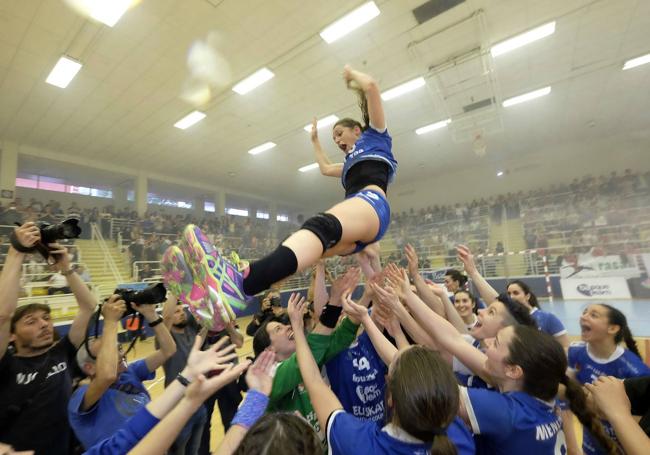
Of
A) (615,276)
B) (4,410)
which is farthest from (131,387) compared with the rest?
(615,276)

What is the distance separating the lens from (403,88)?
643cm

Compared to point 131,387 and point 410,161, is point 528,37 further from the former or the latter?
point 131,387

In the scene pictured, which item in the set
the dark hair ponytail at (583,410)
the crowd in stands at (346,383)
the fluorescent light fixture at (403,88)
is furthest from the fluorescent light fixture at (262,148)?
the dark hair ponytail at (583,410)

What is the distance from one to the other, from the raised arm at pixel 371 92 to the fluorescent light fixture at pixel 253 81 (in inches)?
169

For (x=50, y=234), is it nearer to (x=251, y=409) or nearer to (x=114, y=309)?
(x=114, y=309)

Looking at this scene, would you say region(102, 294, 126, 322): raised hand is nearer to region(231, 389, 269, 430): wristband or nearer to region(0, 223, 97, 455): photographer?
region(0, 223, 97, 455): photographer

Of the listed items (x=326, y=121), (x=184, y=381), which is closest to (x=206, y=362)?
(x=184, y=381)

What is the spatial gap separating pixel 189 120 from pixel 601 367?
785 centimetres

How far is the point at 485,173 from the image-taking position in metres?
12.2

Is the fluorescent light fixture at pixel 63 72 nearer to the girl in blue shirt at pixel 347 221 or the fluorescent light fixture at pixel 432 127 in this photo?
the girl in blue shirt at pixel 347 221

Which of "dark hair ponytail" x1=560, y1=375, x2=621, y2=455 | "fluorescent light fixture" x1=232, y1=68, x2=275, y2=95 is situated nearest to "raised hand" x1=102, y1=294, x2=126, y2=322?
"dark hair ponytail" x1=560, y1=375, x2=621, y2=455

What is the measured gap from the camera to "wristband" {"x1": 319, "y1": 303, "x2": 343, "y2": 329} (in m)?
1.54

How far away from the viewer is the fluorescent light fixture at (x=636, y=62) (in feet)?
19.6

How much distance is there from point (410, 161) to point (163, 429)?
1119 centimetres
